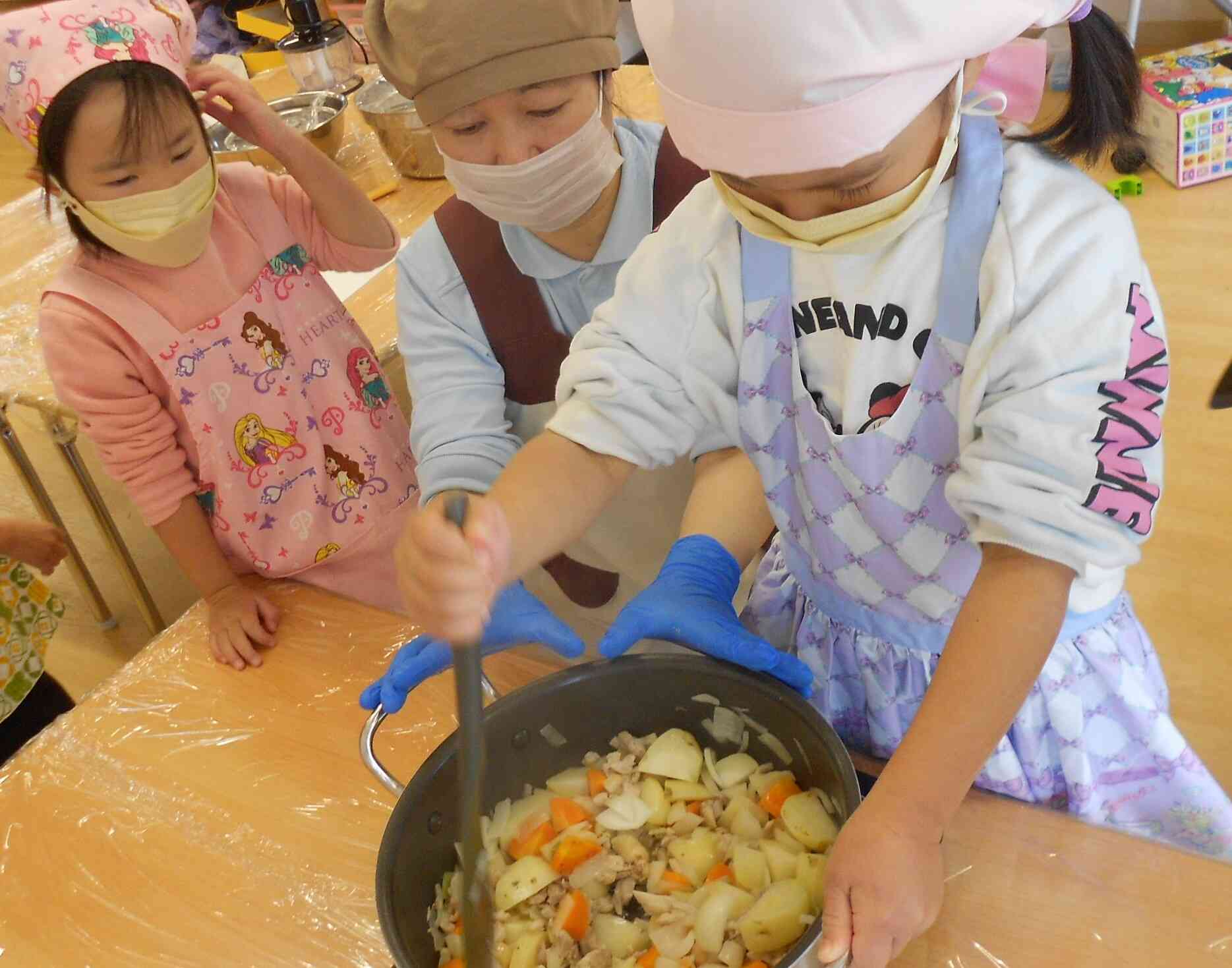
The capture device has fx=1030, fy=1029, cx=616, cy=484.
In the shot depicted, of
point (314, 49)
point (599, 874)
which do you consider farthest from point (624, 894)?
point (314, 49)

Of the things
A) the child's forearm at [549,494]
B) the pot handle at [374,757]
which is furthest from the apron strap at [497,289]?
the pot handle at [374,757]

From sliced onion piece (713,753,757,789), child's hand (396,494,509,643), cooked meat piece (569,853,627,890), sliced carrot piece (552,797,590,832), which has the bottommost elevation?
cooked meat piece (569,853,627,890)

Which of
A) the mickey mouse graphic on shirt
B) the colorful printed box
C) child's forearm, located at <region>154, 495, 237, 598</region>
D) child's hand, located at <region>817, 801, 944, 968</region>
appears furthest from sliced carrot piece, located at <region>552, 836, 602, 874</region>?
the colorful printed box

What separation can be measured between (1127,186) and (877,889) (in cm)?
231

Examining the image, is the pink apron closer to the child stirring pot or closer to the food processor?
the child stirring pot

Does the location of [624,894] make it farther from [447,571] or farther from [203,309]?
[203,309]

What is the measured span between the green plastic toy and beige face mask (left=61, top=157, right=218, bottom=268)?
2.06m

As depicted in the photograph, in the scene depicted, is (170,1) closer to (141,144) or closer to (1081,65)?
(141,144)

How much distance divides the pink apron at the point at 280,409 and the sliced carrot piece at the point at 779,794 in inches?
25.8

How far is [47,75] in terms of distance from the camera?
1.09 meters

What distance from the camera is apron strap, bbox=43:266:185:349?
1185mm

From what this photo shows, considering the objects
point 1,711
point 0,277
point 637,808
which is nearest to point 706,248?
point 637,808

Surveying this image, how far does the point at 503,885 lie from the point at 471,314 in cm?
63

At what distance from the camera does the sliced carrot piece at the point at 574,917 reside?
734mm
